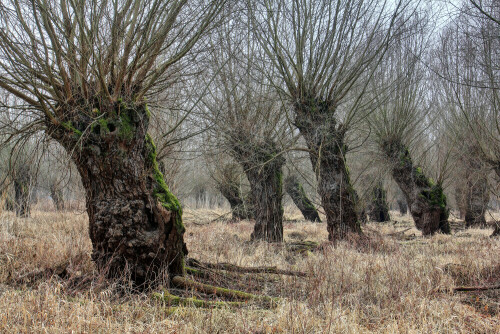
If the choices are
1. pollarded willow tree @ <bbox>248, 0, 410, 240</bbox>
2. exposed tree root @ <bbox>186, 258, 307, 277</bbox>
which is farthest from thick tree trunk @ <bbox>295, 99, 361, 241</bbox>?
exposed tree root @ <bbox>186, 258, 307, 277</bbox>

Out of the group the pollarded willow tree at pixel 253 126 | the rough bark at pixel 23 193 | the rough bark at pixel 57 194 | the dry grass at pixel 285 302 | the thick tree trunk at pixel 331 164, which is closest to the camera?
the dry grass at pixel 285 302

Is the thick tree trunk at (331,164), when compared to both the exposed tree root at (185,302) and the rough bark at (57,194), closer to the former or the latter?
the exposed tree root at (185,302)

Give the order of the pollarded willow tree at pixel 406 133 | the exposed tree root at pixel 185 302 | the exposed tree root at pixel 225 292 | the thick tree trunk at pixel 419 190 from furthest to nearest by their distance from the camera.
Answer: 1. the thick tree trunk at pixel 419 190
2. the pollarded willow tree at pixel 406 133
3. the exposed tree root at pixel 225 292
4. the exposed tree root at pixel 185 302

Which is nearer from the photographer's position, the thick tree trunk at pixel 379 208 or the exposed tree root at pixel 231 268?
the exposed tree root at pixel 231 268

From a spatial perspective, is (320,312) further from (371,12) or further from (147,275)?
(371,12)

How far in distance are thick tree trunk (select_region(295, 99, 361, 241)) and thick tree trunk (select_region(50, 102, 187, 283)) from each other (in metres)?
3.69

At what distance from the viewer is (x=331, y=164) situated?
6961mm

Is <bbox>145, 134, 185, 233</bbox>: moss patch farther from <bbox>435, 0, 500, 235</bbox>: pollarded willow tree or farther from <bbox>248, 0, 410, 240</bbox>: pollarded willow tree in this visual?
<bbox>435, 0, 500, 235</bbox>: pollarded willow tree

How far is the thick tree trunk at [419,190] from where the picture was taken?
995 centimetres

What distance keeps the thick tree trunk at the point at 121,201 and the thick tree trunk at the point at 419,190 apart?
7699 mm

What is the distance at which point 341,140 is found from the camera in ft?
22.7

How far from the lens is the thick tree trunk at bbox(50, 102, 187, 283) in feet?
12.0

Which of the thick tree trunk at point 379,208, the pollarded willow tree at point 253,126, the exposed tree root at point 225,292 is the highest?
the pollarded willow tree at point 253,126

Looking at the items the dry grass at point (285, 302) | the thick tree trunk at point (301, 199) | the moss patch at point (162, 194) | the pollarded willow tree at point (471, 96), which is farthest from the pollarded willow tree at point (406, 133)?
the moss patch at point (162, 194)
